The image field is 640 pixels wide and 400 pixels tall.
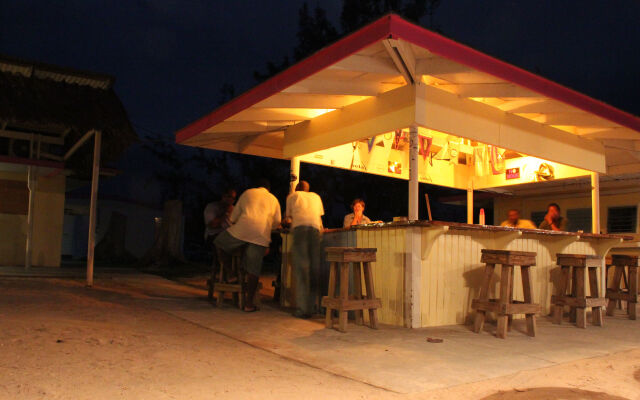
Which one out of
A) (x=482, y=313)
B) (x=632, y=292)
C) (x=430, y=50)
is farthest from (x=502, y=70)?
(x=632, y=292)

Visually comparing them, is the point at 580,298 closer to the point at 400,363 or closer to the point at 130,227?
the point at 400,363

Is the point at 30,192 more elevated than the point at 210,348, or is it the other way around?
Result: the point at 30,192

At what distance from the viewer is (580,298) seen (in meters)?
7.37

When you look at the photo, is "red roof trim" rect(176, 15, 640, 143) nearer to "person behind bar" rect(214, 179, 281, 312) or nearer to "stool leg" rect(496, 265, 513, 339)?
"person behind bar" rect(214, 179, 281, 312)

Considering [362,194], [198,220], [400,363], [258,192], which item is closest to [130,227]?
[198,220]

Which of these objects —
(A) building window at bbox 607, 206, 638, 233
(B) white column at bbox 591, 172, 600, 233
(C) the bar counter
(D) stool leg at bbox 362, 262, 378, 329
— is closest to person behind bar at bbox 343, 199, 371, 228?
(C) the bar counter

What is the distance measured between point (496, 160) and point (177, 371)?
921 centimetres

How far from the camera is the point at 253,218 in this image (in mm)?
7844

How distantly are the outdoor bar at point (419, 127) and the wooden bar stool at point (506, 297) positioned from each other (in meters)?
0.55

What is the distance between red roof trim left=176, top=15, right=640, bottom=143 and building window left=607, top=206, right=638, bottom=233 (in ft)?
18.7

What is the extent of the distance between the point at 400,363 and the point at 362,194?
17301mm

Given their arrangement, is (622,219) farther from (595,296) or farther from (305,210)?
(305,210)

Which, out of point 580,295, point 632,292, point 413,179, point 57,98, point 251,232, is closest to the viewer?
point 413,179

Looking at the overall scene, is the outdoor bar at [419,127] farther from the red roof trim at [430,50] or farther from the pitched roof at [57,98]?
the pitched roof at [57,98]
